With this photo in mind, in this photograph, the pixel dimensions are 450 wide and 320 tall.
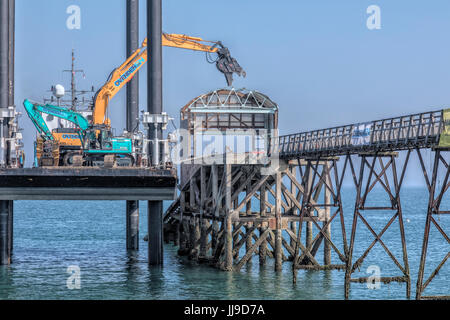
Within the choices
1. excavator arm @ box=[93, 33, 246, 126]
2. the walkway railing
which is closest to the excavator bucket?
excavator arm @ box=[93, 33, 246, 126]

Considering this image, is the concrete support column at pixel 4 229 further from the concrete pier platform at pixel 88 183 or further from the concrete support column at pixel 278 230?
the concrete support column at pixel 278 230

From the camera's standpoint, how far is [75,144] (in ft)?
161

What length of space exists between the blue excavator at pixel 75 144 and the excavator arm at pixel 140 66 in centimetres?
302

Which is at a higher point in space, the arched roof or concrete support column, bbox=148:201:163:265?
the arched roof

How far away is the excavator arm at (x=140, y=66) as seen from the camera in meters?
52.9

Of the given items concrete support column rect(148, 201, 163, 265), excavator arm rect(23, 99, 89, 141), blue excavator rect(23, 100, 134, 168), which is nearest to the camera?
concrete support column rect(148, 201, 163, 265)

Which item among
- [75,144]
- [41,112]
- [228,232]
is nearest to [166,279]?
[228,232]

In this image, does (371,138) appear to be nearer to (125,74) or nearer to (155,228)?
(155,228)

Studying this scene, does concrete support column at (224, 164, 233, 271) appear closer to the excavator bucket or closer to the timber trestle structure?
the timber trestle structure

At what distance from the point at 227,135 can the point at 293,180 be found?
11.9 m

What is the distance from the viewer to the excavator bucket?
55.5 meters
